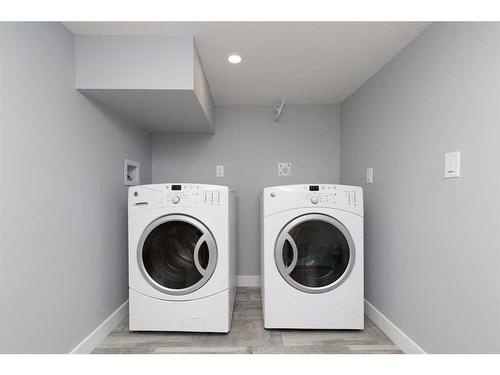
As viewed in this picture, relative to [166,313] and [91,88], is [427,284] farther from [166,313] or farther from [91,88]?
[91,88]

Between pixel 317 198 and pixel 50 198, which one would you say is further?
pixel 317 198

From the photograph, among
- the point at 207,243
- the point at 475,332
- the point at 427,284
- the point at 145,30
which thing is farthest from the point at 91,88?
the point at 475,332

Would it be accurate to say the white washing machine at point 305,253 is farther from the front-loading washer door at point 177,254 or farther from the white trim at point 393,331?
the front-loading washer door at point 177,254

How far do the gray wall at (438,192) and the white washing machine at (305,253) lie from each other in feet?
0.83

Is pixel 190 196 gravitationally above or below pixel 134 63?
below

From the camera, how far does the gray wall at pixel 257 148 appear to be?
2.98m

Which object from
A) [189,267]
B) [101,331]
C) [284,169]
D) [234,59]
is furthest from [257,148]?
[101,331]

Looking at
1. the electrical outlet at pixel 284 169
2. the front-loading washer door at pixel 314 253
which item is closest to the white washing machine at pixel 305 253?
the front-loading washer door at pixel 314 253

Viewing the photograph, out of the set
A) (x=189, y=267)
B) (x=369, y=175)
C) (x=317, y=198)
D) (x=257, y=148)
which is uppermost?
(x=257, y=148)

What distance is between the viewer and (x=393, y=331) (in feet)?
6.14

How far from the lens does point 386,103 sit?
78.8 inches

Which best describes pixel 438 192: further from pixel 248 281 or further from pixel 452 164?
pixel 248 281

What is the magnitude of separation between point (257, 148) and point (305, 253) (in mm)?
1380

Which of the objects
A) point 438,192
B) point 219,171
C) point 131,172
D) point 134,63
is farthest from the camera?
point 219,171
